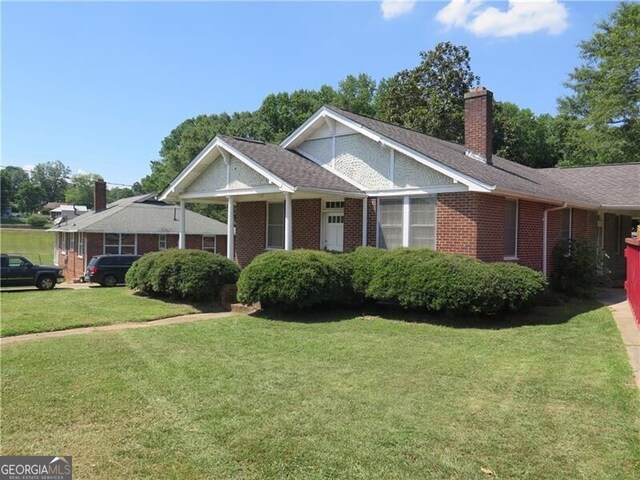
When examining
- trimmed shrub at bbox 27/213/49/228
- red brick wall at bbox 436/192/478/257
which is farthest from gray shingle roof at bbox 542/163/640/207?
trimmed shrub at bbox 27/213/49/228

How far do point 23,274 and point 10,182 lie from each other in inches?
4401

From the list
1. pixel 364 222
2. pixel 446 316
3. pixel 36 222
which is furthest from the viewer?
pixel 36 222

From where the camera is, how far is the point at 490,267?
36.3ft

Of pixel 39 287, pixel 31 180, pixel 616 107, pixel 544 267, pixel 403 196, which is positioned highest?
pixel 31 180

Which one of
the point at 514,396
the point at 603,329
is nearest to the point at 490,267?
the point at 603,329

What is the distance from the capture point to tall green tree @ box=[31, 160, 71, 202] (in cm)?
13862

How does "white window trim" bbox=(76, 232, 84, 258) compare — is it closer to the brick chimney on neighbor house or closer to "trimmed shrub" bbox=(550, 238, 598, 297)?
the brick chimney on neighbor house

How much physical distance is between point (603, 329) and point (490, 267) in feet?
7.95

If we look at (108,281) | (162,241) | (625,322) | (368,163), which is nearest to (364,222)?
(368,163)

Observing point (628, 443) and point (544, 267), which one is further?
point (544, 267)

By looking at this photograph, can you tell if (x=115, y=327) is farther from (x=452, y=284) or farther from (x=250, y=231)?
(x=250, y=231)

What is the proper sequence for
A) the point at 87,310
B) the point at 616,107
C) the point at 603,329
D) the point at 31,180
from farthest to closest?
the point at 31,180 < the point at 616,107 < the point at 87,310 < the point at 603,329

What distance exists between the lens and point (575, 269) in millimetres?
15117

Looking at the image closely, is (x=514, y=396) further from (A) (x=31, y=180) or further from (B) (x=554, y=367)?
(A) (x=31, y=180)
